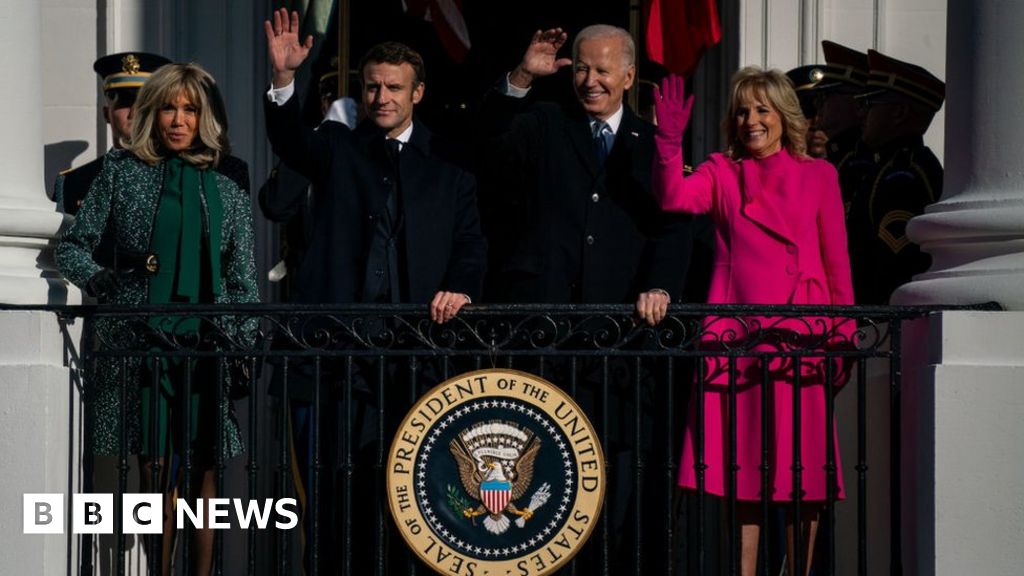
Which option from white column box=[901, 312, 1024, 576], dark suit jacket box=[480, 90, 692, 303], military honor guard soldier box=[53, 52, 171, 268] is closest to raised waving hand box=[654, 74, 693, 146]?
dark suit jacket box=[480, 90, 692, 303]

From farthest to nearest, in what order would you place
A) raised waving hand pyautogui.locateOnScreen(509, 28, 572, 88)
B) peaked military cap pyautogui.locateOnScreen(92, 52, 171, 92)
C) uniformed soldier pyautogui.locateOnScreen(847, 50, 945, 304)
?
peaked military cap pyautogui.locateOnScreen(92, 52, 171, 92)
uniformed soldier pyautogui.locateOnScreen(847, 50, 945, 304)
raised waving hand pyautogui.locateOnScreen(509, 28, 572, 88)

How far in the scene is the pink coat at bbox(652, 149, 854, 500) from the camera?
8.31m

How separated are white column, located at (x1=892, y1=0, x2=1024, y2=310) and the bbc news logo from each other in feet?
8.63

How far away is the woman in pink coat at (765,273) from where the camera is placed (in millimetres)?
8297

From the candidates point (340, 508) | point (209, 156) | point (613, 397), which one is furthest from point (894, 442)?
point (209, 156)

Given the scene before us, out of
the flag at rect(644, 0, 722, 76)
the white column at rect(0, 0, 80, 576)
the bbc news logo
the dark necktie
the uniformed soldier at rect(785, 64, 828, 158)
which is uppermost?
the flag at rect(644, 0, 722, 76)

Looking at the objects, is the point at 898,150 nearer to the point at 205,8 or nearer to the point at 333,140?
the point at 333,140

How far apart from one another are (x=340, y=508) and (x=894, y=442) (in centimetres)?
215

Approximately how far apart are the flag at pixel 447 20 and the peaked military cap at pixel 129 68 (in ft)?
4.40

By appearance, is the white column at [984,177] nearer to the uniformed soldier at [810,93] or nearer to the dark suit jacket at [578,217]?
the dark suit jacket at [578,217]

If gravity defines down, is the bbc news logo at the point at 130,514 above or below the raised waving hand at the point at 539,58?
below

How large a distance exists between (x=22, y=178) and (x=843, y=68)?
12.4 feet

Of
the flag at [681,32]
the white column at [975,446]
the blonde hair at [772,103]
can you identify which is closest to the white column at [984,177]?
the white column at [975,446]

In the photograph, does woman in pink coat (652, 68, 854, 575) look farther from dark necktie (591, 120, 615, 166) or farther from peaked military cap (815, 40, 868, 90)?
peaked military cap (815, 40, 868, 90)
